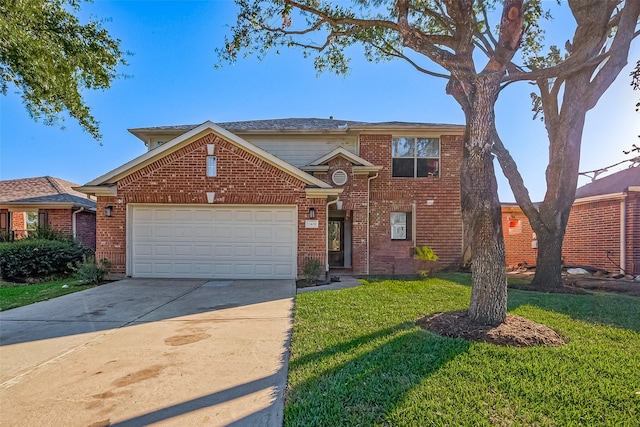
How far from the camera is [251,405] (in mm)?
2986

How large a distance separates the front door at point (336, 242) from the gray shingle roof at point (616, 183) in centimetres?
985

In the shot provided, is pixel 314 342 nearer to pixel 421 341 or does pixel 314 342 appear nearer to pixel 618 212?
pixel 421 341

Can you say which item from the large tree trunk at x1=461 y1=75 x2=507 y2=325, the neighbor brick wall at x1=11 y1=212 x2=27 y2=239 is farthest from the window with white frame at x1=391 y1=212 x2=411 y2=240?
the neighbor brick wall at x1=11 y1=212 x2=27 y2=239

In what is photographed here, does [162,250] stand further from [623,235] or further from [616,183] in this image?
[616,183]

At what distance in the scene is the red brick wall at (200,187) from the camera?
10.1 meters

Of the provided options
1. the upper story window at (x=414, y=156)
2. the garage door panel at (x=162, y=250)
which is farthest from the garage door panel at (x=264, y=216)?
the upper story window at (x=414, y=156)

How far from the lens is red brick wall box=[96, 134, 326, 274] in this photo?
33.2 feet

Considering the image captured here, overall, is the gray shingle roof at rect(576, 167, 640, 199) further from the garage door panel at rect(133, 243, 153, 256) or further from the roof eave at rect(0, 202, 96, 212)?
the roof eave at rect(0, 202, 96, 212)

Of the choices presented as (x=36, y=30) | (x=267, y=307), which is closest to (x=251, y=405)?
(x=267, y=307)

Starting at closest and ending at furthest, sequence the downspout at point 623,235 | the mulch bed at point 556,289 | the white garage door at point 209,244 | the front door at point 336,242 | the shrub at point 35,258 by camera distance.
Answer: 1. the mulch bed at point 556,289
2. the white garage door at point 209,244
3. the shrub at point 35,258
4. the downspout at point 623,235
5. the front door at point 336,242

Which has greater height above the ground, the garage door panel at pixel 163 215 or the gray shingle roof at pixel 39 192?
the gray shingle roof at pixel 39 192

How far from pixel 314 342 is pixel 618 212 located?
501 inches

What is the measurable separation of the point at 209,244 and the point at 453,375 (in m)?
8.41

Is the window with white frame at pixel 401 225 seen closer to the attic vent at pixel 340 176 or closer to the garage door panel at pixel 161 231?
the attic vent at pixel 340 176
